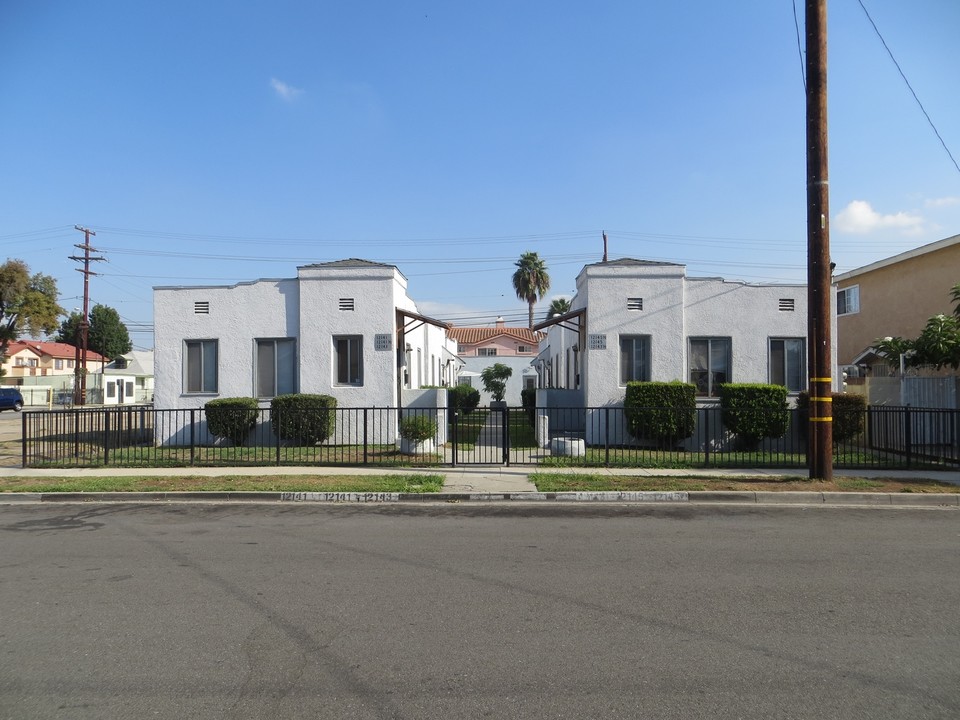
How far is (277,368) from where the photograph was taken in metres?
18.5

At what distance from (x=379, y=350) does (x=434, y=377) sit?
418 inches

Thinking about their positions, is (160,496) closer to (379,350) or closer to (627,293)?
(379,350)

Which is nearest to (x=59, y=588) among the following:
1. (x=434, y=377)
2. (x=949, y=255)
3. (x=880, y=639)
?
(x=880, y=639)

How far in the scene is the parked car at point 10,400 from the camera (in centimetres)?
4459

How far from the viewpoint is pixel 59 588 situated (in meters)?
6.05

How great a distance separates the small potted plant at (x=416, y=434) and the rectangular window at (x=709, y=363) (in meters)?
7.35

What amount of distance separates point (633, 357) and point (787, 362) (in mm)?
4086

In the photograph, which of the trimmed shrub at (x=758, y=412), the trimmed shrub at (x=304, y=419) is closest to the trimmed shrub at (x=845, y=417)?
the trimmed shrub at (x=758, y=412)

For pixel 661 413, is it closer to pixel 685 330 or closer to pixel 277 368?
pixel 685 330

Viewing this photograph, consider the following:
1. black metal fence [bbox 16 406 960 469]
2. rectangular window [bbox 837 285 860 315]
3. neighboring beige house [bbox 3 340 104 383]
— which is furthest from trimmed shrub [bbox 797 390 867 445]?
neighboring beige house [bbox 3 340 104 383]

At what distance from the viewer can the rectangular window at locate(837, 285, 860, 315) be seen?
28125 mm

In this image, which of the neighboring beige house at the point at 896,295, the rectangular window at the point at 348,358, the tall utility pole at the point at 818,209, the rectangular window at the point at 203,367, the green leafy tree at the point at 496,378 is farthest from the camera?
the green leafy tree at the point at 496,378

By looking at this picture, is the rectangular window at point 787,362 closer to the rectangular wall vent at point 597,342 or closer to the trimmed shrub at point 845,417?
the trimmed shrub at point 845,417

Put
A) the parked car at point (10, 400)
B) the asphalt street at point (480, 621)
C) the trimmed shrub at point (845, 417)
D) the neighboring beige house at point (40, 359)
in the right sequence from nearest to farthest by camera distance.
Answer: the asphalt street at point (480, 621), the trimmed shrub at point (845, 417), the parked car at point (10, 400), the neighboring beige house at point (40, 359)
